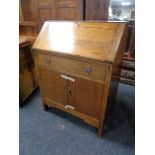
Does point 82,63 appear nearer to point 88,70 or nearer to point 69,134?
point 88,70

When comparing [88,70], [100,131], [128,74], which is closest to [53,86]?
[88,70]

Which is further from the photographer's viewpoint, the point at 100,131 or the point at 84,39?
the point at 100,131

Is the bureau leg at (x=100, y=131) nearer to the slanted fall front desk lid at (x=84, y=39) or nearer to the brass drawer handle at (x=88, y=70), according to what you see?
the brass drawer handle at (x=88, y=70)

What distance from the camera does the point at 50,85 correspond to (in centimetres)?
150

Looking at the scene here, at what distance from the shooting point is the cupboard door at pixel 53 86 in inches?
54.5

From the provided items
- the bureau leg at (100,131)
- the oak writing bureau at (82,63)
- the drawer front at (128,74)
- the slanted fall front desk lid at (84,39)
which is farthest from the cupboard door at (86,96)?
the drawer front at (128,74)

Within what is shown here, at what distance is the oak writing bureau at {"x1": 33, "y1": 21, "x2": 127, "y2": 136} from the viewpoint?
1.06m

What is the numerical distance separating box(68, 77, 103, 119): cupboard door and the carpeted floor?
0.28 m

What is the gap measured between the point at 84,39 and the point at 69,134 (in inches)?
40.0

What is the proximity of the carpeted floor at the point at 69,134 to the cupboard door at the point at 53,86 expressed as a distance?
29cm

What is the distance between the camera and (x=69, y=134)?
1471mm

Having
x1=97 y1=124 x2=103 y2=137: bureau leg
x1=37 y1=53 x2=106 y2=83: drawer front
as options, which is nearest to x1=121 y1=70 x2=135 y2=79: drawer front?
x1=97 y1=124 x2=103 y2=137: bureau leg
